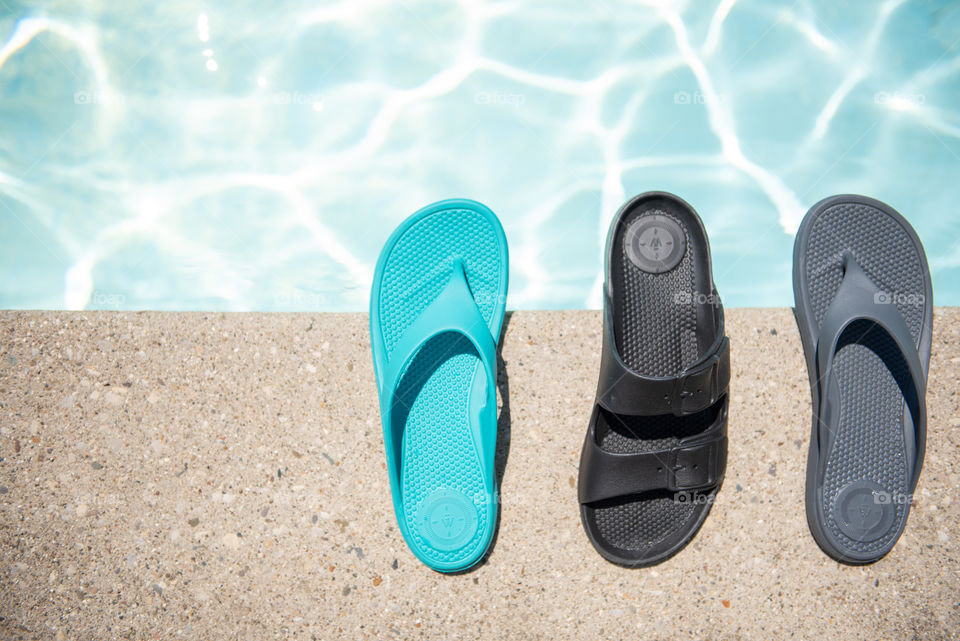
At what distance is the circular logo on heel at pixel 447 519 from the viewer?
1.07m

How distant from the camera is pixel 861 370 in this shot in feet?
3.77

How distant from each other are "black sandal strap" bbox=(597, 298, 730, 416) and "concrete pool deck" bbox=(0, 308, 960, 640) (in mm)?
145

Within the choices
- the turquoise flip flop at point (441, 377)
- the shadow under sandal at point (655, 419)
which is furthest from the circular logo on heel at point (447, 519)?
the shadow under sandal at point (655, 419)

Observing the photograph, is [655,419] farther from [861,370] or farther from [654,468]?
[861,370]

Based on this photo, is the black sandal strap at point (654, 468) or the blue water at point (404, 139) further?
the blue water at point (404, 139)

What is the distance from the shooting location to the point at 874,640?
3.63 ft

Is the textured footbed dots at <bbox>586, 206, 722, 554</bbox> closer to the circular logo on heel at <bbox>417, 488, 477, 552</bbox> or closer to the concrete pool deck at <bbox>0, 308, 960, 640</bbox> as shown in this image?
the concrete pool deck at <bbox>0, 308, 960, 640</bbox>

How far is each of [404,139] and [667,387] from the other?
43.0 inches

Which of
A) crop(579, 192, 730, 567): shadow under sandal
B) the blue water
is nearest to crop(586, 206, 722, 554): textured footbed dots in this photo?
crop(579, 192, 730, 567): shadow under sandal

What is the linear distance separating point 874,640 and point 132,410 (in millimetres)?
1806

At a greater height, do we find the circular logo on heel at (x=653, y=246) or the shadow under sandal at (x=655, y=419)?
the circular logo on heel at (x=653, y=246)

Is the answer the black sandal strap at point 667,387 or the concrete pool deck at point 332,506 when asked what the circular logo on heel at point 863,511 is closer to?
the concrete pool deck at point 332,506

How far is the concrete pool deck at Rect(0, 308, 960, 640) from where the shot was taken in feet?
3.57

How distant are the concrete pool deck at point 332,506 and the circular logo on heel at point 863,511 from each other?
0.26 ft
